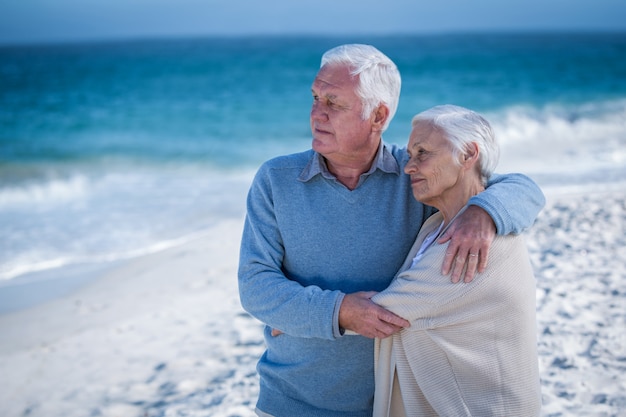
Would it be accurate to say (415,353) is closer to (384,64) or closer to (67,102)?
(384,64)

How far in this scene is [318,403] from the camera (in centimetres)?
224

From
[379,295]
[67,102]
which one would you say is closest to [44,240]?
[379,295]

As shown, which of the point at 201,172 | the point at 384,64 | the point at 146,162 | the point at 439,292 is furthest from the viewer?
the point at 146,162

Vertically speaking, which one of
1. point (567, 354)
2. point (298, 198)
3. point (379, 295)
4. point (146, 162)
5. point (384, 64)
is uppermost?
point (384, 64)

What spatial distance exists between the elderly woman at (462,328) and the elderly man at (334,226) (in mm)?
216

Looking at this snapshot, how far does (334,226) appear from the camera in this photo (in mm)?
2248

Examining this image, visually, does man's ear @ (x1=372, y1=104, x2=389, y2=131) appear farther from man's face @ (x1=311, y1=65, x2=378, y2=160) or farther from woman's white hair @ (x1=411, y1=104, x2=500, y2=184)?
woman's white hair @ (x1=411, y1=104, x2=500, y2=184)

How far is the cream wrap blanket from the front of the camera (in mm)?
1907

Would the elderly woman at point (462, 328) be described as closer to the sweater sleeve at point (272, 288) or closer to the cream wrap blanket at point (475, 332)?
the cream wrap blanket at point (475, 332)


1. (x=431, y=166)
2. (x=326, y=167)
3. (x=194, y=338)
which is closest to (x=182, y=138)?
(x=194, y=338)

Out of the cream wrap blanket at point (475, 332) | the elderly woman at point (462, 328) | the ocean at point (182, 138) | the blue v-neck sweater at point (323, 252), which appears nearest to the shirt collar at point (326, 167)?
the blue v-neck sweater at point (323, 252)

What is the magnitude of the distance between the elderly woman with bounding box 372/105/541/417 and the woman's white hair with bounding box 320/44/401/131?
0.92ft

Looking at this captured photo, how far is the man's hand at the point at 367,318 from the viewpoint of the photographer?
1953 mm

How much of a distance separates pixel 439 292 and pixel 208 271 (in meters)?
3.99
